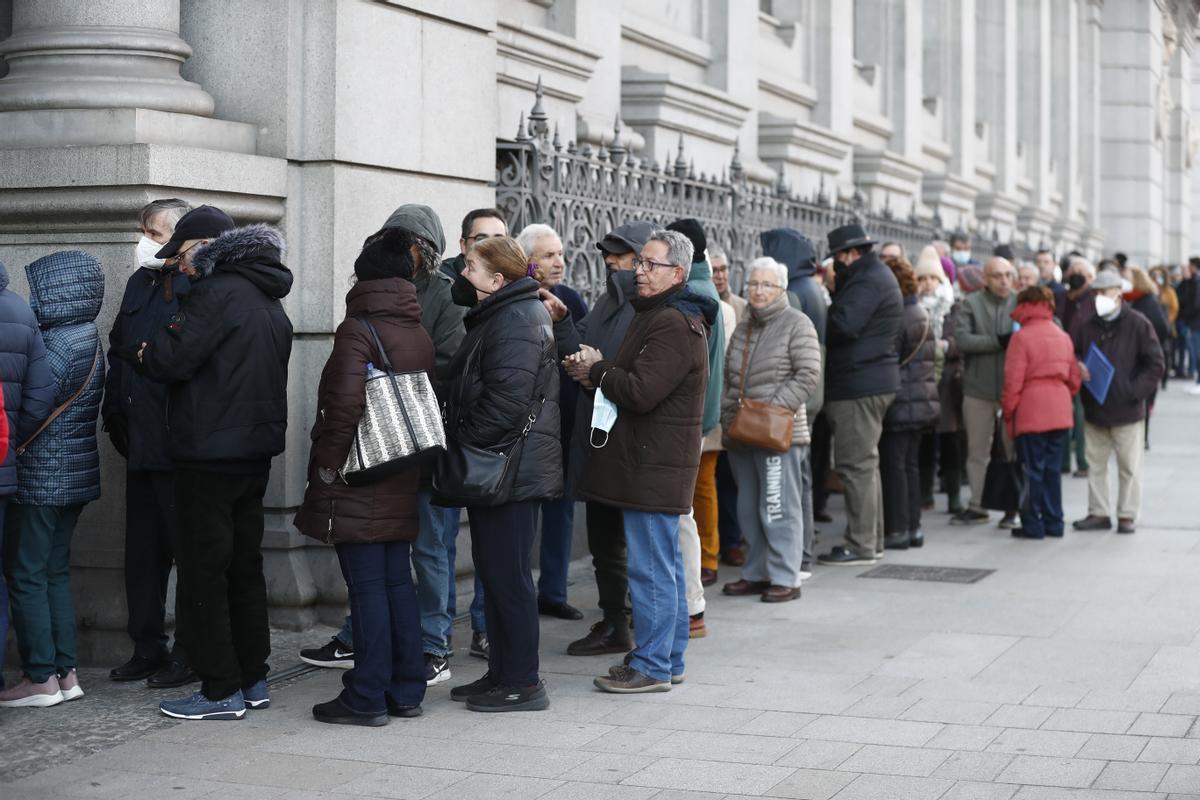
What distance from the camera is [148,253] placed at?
701 centimetres

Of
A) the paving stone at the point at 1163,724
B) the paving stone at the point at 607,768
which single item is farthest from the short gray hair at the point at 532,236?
the paving stone at the point at 1163,724

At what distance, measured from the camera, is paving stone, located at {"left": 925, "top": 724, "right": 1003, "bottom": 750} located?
20.2ft

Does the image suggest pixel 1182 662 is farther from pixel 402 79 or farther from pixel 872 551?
pixel 402 79

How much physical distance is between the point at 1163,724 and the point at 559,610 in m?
3.07

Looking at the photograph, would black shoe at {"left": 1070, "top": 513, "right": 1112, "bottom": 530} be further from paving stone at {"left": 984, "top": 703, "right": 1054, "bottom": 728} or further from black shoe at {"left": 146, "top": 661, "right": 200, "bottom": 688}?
black shoe at {"left": 146, "top": 661, "right": 200, "bottom": 688}

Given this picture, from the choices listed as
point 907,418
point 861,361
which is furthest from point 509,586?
point 907,418

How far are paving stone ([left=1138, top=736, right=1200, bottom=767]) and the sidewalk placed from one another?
0.01 metres

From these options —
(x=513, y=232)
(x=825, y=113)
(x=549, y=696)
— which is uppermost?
(x=825, y=113)

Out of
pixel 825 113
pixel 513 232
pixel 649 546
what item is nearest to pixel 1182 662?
pixel 649 546

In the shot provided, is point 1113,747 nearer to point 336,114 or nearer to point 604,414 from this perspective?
point 604,414

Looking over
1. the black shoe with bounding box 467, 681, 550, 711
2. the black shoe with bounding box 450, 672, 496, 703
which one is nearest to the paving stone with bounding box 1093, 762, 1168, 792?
the black shoe with bounding box 467, 681, 550, 711

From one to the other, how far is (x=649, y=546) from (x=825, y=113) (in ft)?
39.6

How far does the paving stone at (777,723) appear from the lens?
6.34 metres

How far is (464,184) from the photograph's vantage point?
9.27 m
